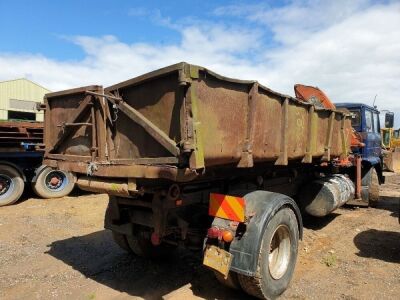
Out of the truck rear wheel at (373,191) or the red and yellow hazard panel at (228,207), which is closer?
the red and yellow hazard panel at (228,207)

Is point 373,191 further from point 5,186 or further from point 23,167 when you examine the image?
point 5,186

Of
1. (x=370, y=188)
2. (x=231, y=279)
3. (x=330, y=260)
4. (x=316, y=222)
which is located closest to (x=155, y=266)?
(x=231, y=279)

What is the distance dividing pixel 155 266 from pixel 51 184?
6403 millimetres

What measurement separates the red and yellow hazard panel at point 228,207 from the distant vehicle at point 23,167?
620cm

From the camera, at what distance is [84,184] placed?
400cm

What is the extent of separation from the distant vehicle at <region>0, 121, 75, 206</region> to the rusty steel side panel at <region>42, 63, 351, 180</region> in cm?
547

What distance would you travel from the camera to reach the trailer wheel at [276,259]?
373 cm

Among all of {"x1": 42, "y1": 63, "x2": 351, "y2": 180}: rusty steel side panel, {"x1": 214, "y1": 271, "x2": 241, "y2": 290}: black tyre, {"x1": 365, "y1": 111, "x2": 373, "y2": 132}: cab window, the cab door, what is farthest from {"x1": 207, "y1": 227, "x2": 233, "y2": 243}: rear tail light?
{"x1": 365, "y1": 111, "x2": 373, "y2": 132}: cab window

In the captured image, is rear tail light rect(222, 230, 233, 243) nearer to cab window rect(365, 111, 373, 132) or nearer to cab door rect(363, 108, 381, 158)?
cab door rect(363, 108, 381, 158)

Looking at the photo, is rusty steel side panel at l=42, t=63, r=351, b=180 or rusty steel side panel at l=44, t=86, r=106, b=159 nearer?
rusty steel side panel at l=42, t=63, r=351, b=180

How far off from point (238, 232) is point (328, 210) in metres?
3.48

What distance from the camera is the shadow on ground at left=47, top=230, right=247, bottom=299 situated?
4316 mm

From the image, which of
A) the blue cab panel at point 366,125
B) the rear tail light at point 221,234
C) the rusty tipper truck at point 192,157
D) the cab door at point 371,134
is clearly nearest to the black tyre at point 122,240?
the rusty tipper truck at point 192,157

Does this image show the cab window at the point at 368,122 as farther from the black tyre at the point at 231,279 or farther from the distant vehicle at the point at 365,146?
the black tyre at the point at 231,279
